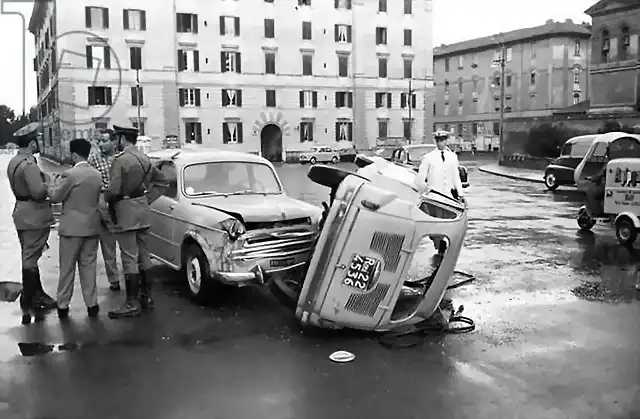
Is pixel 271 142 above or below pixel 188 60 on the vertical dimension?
below

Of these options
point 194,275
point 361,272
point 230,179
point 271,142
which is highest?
point 271,142

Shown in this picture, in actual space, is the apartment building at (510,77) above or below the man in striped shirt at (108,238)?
above

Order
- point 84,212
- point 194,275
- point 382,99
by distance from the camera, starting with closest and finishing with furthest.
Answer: point 84,212 → point 194,275 → point 382,99

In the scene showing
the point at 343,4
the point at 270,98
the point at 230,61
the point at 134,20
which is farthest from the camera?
the point at 343,4

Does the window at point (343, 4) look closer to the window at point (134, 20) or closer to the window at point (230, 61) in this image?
the window at point (230, 61)

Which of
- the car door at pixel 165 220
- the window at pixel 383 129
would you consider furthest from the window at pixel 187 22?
the car door at pixel 165 220

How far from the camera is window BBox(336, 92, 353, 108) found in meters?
66.2

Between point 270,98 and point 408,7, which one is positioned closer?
point 270,98

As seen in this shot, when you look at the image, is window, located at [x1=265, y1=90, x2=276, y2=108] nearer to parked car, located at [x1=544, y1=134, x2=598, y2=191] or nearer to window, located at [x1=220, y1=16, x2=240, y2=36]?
window, located at [x1=220, y1=16, x2=240, y2=36]

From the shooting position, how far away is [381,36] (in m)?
66.9

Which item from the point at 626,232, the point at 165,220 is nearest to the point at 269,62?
the point at 626,232

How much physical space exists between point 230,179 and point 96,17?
52343 millimetres

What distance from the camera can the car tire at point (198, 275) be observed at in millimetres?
8079

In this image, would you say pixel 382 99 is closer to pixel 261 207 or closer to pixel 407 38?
pixel 407 38
